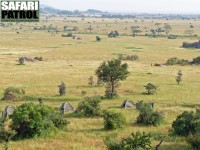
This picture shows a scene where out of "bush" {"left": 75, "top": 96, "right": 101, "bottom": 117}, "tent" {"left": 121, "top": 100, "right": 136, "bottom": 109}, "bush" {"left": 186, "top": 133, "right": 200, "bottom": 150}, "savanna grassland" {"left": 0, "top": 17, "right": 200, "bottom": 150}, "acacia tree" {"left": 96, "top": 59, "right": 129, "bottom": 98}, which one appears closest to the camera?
"bush" {"left": 186, "top": 133, "right": 200, "bottom": 150}

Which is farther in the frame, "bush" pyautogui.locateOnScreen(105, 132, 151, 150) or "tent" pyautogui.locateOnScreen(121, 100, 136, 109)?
"tent" pyautogui.locateOnScreen(121, 100, 136, 109)

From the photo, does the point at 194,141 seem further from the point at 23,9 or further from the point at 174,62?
the point at 174,62

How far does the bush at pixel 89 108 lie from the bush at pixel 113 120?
4827mm

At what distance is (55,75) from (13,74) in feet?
22.1

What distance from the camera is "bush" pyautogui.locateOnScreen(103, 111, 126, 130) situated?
33.8m

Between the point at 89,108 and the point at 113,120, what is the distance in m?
5.82

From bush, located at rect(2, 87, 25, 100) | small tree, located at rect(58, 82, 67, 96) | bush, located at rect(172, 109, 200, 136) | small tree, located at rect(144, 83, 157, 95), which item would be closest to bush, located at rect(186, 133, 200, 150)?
bush, located at rect(172, 109, 200, 136)

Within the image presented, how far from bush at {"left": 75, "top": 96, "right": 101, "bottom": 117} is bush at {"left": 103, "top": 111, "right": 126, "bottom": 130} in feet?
15.8

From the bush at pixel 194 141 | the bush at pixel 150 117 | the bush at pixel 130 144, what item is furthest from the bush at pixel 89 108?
the bush at pixel 130 144

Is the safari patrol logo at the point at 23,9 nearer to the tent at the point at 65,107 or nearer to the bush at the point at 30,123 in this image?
the tent at the point at 65,107

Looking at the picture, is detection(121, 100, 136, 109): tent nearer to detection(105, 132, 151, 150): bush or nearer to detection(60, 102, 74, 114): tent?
detection(60, 102, 74, 114): tent

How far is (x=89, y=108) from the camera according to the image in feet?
128

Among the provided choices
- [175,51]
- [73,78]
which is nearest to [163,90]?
[73,78]

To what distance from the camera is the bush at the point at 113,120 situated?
33750 mm
